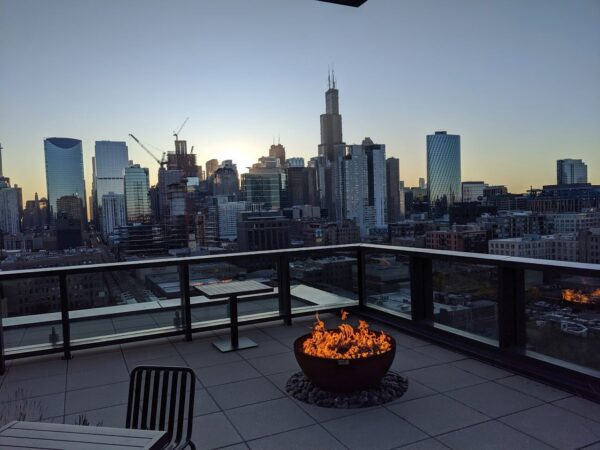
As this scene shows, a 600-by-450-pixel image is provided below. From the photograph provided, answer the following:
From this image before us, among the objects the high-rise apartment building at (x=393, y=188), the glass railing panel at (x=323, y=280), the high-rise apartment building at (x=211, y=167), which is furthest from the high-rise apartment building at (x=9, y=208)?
the high-rise apartment building at (x=211, y=167)

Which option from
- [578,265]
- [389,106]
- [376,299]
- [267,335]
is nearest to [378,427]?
[578,265]

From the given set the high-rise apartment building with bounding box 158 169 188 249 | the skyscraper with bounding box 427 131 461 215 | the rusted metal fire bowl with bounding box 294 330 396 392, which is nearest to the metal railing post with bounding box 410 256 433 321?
the rusted metal fire bowl with bounding box 294 330 396 392

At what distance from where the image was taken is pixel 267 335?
226 inches

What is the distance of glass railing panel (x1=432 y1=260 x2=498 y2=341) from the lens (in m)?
4.46

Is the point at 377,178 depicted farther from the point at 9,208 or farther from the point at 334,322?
the point at 334,322

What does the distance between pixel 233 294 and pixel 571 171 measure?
24832 mm

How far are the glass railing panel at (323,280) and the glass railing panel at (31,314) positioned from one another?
113 inches

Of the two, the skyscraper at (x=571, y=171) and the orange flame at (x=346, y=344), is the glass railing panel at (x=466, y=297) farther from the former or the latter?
the skyscraper at (x=571, y=171)

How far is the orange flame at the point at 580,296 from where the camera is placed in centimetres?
358

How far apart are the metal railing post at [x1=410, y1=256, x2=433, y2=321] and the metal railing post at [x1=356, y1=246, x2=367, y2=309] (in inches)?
41.1

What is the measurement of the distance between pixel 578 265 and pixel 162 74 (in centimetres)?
1673

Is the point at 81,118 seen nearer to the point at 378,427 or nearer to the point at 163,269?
the point at 163,269

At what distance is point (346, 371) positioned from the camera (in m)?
3.58

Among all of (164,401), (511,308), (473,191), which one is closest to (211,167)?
(473,191)
